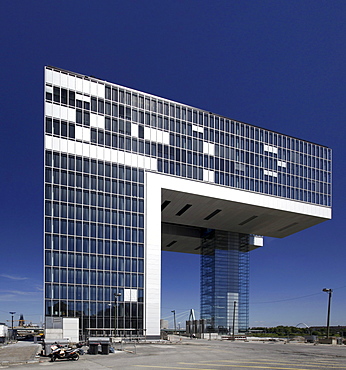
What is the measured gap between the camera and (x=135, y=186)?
6512 centimetres

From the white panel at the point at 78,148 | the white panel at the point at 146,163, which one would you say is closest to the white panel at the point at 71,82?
the white panel at the point at 78,148

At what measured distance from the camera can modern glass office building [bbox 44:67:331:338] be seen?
5909cm

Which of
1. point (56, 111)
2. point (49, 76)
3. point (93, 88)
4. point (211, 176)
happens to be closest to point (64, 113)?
point (56, 111)

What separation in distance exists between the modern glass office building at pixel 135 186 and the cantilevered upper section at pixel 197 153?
0.57 feet

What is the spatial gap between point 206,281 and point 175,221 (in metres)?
18.4

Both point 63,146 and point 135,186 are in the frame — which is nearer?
point 63,146

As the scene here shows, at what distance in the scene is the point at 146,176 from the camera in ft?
216

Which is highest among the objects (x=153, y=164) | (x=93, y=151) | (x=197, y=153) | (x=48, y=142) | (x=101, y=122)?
(x=101, y=122)

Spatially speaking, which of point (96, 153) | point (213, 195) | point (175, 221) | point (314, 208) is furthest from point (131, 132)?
point (314, 208)

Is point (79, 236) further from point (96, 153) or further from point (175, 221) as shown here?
point (175, 221)

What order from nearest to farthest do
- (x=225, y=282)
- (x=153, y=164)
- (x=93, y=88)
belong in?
(x=93, y=88), (x=153, y=164), (x=225, y=282)

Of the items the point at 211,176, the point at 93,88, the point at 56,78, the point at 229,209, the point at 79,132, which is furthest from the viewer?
the point at 229,209

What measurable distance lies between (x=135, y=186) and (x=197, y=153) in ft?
40.0

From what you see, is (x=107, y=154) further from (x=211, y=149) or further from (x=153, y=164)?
(x=211, y=149)
